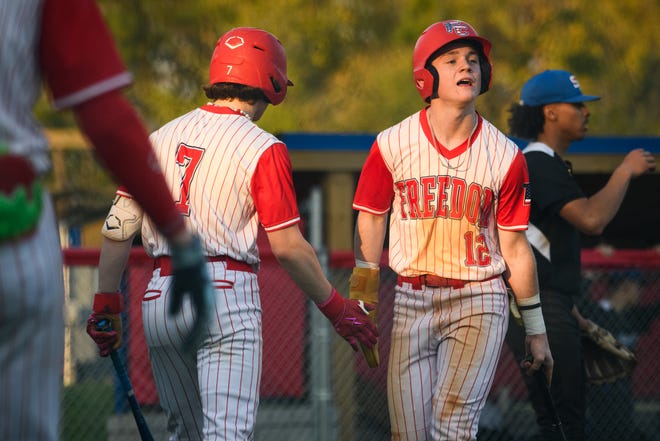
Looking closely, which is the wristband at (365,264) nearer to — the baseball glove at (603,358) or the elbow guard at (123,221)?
the elbow guard at (123,221)

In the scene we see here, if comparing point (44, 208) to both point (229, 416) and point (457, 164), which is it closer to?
point (229, 416)

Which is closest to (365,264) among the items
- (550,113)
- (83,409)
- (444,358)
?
(444,358)

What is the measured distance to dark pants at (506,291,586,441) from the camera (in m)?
5.33

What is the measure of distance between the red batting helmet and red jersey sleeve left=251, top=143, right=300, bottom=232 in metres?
0.93

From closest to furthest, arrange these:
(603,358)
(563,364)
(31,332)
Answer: (31,332) < (563,364) < (603,358)

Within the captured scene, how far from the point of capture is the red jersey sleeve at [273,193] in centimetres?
405

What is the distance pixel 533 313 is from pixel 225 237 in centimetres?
154

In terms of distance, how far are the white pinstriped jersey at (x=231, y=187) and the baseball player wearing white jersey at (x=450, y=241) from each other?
27.4 inches

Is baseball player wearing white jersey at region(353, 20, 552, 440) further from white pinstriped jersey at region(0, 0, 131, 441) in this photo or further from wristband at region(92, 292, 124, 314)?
white pinstriped jersey at region(0, 0, 131, 441)

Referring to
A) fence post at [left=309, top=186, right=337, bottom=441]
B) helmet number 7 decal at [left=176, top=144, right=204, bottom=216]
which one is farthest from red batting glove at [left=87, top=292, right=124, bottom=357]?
fence post at [left=309, top=186, right=337, bottom=441]

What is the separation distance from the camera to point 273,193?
4059mm

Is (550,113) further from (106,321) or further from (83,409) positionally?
(83,409)

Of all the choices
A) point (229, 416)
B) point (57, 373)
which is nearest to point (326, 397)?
point (229, 416)

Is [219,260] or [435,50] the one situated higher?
[435,50]
